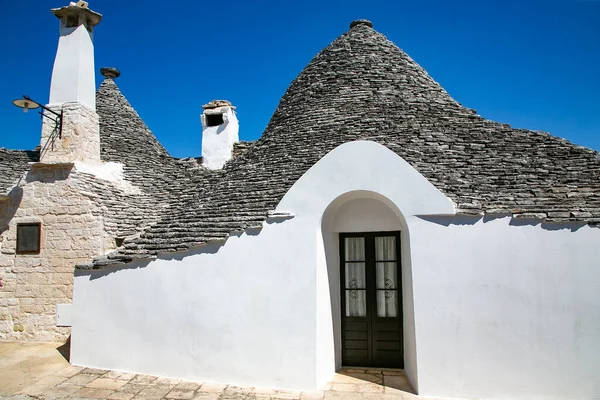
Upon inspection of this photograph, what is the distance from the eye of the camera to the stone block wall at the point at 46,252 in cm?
920

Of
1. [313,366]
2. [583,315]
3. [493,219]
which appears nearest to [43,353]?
[313,366]

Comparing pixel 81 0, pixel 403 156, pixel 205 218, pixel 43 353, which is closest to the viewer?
pixel 403 156

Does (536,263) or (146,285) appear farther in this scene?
(146,285)

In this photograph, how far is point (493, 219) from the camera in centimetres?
580

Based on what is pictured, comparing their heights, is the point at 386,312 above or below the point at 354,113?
below

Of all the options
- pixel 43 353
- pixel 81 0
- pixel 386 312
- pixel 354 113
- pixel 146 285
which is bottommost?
pixel 43 353

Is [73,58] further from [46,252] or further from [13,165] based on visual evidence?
[46,252]

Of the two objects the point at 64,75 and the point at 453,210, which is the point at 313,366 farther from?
the point at 64,75

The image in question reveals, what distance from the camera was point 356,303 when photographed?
7191 millimetres

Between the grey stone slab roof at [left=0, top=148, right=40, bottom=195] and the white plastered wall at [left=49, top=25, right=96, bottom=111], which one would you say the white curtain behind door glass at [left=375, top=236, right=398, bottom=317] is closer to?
the white plastered wall at [left=49, top=25, right=96, bottom=111]

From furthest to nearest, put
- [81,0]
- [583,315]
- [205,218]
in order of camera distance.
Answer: [81,0] < [205,218] < [583,315]

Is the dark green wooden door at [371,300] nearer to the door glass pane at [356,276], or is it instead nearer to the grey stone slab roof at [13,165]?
the door glass pane at [356,276]

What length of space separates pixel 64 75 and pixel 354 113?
7594mm

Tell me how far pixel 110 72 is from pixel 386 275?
12.4 m
